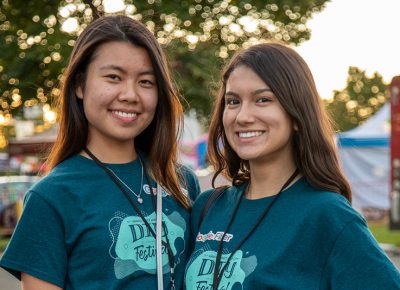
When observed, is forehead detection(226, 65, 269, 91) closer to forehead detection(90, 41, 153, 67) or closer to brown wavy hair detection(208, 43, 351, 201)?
brown wavy hair detection(208, 43, 351, 201)

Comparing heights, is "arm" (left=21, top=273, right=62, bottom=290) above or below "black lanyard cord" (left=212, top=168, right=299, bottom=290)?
below

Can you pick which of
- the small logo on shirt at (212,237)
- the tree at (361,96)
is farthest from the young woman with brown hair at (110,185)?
the tree at (361,96)

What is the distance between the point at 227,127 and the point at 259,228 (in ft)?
1.36

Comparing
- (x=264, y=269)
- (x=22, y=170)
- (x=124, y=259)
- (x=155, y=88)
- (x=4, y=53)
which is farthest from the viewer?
(x=22, y=170)

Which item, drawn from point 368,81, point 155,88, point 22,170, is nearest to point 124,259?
point 155,88

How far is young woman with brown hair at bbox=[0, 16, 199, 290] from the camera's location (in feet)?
8.47

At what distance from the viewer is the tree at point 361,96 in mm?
58312

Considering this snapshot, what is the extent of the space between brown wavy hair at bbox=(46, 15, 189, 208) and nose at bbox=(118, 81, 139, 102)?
13 cm

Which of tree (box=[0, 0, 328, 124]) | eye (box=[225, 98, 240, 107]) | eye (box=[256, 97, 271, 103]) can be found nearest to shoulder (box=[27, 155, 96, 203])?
eye (box=[225, 98, 240, 107])

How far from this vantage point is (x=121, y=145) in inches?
115

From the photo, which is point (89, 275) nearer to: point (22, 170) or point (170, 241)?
point (170, 241)

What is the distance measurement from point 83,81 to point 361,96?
58151mm

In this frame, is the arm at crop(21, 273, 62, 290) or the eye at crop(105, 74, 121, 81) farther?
the eye at crop(105, 74, 121, 81)

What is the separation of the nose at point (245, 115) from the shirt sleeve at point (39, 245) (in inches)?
28.3
